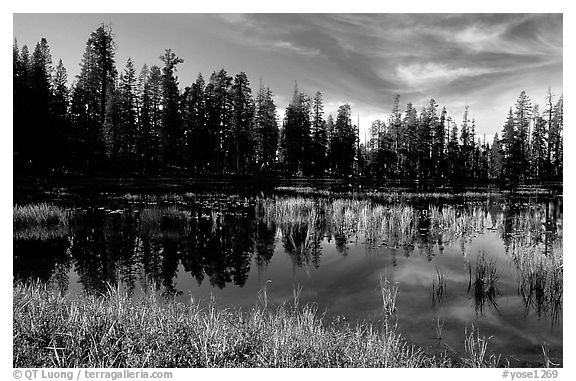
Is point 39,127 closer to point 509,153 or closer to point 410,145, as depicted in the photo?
point 410,145

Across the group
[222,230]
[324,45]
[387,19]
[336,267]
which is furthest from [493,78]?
[222,230]

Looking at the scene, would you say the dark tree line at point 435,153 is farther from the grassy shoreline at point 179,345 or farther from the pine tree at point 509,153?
the grassy shoreline at point 179,345

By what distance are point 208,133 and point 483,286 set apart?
141 ft

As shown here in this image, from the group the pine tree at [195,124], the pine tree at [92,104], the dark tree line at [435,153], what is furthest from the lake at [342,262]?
the dark tree line at [435,153]

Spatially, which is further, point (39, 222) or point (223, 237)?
point (39, 222)

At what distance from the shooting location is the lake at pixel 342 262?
745 cm

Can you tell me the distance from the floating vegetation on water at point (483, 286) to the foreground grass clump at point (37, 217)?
15551 millimetres

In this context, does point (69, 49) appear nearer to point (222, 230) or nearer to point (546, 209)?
point (222, 230)

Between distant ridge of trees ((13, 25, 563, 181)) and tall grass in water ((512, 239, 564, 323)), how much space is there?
15.0 metres

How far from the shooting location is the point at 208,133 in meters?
47.6

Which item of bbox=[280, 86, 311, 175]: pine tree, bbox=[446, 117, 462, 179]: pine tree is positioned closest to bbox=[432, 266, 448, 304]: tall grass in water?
bbox=[280, 86, 311, 175]: pine tree

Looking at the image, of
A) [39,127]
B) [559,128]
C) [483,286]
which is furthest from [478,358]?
[39,127]

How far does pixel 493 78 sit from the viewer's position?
1104cm
